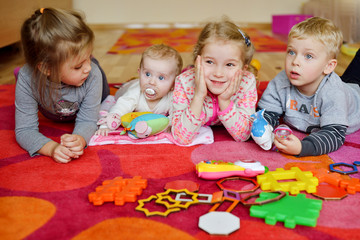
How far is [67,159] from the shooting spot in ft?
3.35

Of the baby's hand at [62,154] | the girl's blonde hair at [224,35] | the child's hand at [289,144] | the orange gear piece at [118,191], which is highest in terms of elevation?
the girl's blonde hair at [224,35]

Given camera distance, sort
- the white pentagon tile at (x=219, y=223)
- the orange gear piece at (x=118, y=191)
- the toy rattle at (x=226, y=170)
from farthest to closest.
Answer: the toy rattle at (x=226, y=170), the orange gear piece at (x=118, y=191), the white pentagon tile at (x=219, y=223)

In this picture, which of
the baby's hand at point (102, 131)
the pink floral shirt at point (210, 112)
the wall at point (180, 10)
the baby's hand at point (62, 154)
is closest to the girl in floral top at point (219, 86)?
the pink floral shirt at point (210, 112)

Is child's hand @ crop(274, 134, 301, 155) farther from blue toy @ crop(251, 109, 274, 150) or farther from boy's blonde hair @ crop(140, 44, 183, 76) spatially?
boy's blonde hair @ crop(140, 44, 183, 76)

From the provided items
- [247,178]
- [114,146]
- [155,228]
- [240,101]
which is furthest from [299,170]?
[114,146]

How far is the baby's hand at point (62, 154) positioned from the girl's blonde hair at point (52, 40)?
0.20 metres

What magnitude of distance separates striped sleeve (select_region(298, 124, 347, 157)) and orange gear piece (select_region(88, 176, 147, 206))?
49 centimetres

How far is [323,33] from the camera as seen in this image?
3.69 feet

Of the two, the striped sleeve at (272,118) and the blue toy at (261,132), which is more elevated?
the blue toy at (261,132)

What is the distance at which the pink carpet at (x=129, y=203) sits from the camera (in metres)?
0.72

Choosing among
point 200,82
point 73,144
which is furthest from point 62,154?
point 200,82

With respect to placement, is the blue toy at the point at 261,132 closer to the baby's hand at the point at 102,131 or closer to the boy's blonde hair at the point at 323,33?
the boy's blonde hair at the point at 323,33

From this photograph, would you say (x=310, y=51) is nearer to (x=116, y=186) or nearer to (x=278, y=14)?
(x=116, y=186)

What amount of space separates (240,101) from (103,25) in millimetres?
3179
